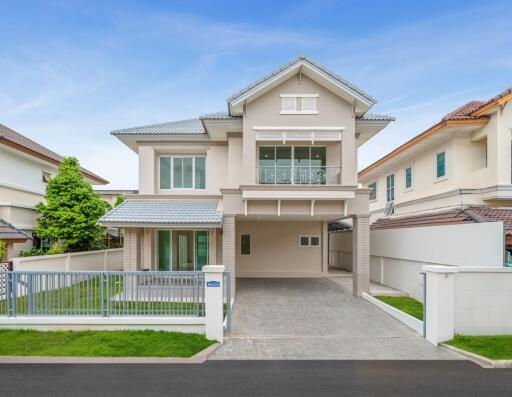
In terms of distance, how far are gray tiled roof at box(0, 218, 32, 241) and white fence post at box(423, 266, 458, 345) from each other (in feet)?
51.8

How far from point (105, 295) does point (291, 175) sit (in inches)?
336

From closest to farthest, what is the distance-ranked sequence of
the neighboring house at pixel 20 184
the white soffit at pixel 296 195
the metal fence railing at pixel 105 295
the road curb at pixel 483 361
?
the road curb at pixel 483 361, the metal fence railing at pixel 105 295, the white soffit at pixel 296 195, the neighboring house at pixel 20 184

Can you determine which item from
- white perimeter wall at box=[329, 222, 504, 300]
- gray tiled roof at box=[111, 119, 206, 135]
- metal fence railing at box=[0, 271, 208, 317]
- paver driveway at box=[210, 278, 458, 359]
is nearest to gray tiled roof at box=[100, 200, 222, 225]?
gray tiled roof at box=[111, 119, 206, 135]

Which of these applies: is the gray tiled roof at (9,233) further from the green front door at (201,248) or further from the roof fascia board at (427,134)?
the roof fascia board at (427,134)

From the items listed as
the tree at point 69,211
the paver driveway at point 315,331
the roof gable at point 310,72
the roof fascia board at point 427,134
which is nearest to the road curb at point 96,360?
the paver driveway at point 315,331

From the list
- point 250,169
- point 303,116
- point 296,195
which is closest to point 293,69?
point 303,116

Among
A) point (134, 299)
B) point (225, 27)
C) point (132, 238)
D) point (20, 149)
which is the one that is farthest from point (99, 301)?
point (225, 27)

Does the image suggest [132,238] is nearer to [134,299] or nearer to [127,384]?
[134,299]

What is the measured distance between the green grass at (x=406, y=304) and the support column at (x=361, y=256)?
74 centimetres

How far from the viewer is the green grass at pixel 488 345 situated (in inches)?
284

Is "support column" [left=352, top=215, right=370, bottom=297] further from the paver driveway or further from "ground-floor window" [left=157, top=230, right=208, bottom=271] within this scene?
"ground-floor window" [left=157, top=230, right=208, bottom=271]

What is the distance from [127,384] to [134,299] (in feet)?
10.1

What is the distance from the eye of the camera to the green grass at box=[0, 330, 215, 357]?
727cm

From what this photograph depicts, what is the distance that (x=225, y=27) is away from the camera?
16.9m
